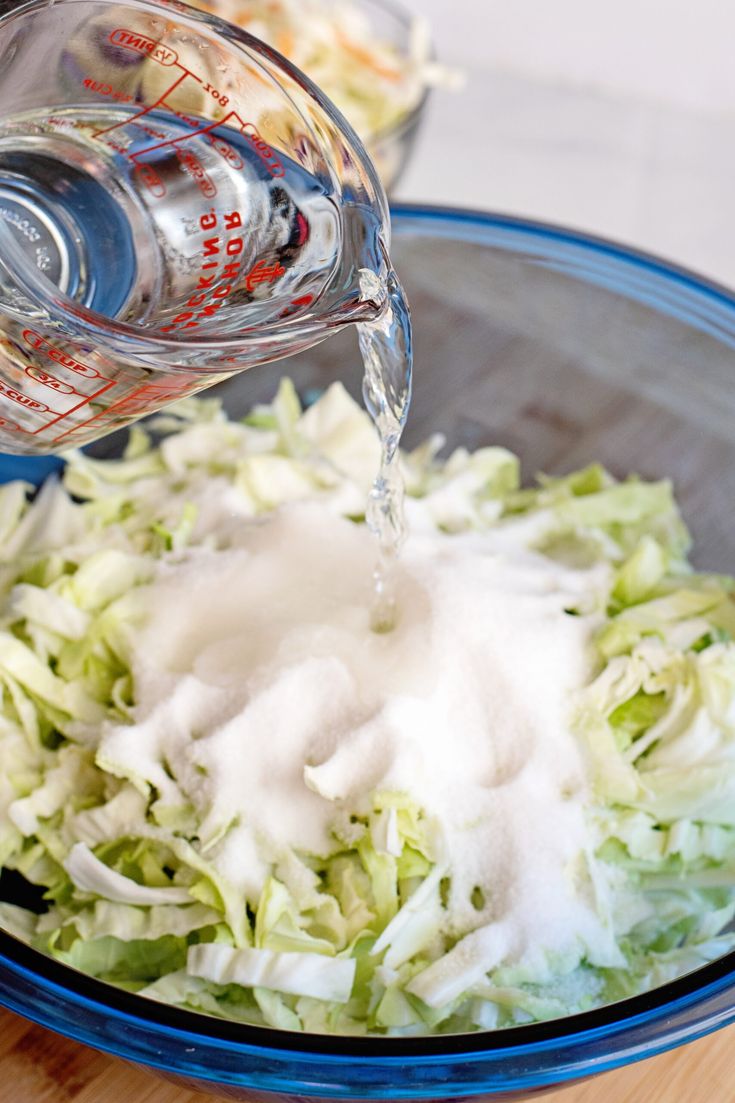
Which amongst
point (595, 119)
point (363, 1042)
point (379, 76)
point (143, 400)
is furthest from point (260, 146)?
point (595, 119)

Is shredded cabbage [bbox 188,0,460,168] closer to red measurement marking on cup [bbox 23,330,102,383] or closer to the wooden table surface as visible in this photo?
red measurement marking on cup [bbox 23,330,102,383]

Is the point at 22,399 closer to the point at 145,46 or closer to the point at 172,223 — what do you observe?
the point at 172,223

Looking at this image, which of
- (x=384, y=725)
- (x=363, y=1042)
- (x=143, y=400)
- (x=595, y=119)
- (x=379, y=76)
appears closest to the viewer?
(x=363, y=1042)

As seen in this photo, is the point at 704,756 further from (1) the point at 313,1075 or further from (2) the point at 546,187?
(2) the point at 546,187

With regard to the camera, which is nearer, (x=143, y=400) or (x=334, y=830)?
(x=143, y=400)

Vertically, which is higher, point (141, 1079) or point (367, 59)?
point (367, 59)

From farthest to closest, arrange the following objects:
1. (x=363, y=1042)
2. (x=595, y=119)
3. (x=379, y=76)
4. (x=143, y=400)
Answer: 1. (x=595, y=119)
2. (x=379, y=76)
3. (x=143, y=400)
4. (x=363, y=1042)
